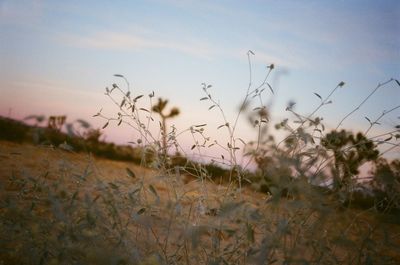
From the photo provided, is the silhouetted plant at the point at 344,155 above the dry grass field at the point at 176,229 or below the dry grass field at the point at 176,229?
above

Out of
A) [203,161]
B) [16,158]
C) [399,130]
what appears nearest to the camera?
[399,130]

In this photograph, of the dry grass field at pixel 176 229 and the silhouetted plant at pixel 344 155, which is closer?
the dry grass field at pixel 176 229

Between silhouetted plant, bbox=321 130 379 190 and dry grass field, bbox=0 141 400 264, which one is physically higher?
silhouetted plant, bbox=321 130 379 190

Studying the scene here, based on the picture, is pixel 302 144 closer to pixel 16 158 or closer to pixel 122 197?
pixel 122 197

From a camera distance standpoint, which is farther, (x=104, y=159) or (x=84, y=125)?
(x=104, y=159)

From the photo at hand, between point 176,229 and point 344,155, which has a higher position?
point 344,155

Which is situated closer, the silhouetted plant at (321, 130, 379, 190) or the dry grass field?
the dry grass field

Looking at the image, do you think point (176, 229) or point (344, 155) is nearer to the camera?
point (176, 229)

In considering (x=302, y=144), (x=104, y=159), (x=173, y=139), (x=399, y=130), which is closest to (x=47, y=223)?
(x=173, y=139)

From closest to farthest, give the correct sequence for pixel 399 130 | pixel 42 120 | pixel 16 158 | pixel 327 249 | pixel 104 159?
1. pixel 42 120
2. pixel 327 249
3. pixel 399 130
4. pixel 16 158
5. pixel 104 159

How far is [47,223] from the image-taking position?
2688 millimetres

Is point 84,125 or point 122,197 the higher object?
point 84,125

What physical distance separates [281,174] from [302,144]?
1048mm

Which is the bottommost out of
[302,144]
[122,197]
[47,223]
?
[47,223]
